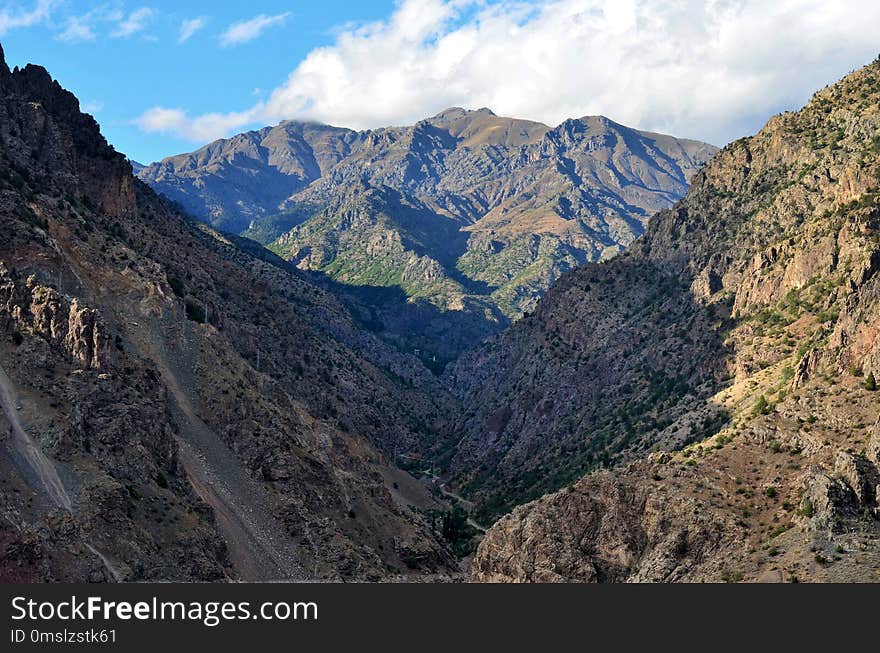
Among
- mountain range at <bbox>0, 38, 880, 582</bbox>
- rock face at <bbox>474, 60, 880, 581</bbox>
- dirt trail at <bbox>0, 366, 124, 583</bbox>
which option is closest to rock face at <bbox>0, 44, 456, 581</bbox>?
dirt trail at <bbox>0, 366, 124, 583</bbox>

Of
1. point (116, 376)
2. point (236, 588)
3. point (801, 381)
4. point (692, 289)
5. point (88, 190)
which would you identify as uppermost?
point (88, 190)

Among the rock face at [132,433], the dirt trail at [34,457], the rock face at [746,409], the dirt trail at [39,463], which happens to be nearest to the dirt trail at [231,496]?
the rock face at [132,433]

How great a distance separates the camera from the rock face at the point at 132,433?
8669cm

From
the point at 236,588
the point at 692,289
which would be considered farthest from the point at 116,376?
the point at 692,289

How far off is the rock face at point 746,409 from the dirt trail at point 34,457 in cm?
3578

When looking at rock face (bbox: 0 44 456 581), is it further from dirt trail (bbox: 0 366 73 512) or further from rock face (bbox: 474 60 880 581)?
rock face (bbox: 474 60 880 581)

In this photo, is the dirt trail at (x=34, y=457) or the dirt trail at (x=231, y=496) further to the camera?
the dirt trail at (x=231, y=496)

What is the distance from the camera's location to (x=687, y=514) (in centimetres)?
7750

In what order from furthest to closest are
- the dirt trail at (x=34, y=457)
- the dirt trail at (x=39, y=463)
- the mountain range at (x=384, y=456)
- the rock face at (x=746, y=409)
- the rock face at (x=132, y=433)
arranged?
the rock face at (x=132, y=433)
the dirt trail at (x=34, y=457)
the dirt trail at (x=39, y=463)
the mountain range at (x=384, y=456)
the rock face at (x=746, y=409)

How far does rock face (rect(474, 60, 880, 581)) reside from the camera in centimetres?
7288

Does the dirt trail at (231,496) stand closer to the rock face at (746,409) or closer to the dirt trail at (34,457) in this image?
the dirt trail at (34,457)

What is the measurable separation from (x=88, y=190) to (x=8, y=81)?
2021 centimetres

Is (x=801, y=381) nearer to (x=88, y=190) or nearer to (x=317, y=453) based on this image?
(x=317, y=453)

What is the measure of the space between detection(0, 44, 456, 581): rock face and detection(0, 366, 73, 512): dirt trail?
0.18 meters
